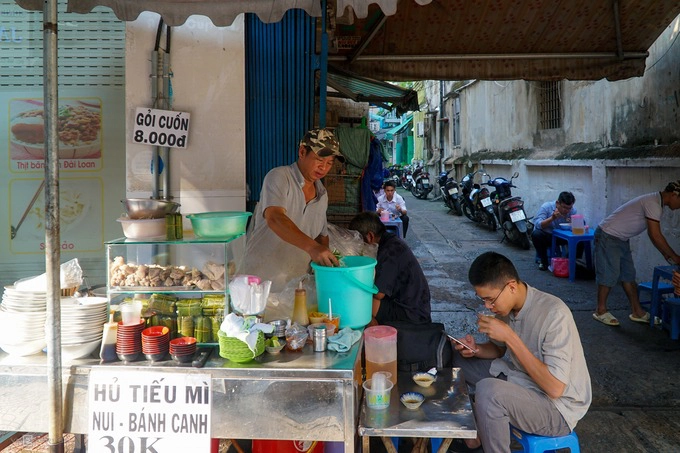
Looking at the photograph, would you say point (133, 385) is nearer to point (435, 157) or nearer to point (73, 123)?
point (73, 123)

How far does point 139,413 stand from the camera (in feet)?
8.09

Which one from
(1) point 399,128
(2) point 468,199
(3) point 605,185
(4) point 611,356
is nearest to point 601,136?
(3) point 605,185

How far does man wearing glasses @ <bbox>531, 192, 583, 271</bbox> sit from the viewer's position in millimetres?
8156

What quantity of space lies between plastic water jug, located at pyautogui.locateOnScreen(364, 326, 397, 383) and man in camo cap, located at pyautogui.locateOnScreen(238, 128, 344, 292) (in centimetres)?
67

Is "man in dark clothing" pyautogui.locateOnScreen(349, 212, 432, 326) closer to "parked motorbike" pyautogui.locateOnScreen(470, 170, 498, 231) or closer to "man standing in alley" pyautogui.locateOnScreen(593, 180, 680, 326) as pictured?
"man standing in alley" pyautogui.locateOnScreen(593, 180, 680, 326)

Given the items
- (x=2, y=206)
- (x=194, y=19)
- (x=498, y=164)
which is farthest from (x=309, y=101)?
(x=498, y=164)

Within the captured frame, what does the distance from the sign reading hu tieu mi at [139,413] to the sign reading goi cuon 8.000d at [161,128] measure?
2305 millimetres

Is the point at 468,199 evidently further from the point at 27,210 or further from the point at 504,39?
the point at 27,210

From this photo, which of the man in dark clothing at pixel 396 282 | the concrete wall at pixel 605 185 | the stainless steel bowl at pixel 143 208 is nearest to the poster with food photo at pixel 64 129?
the stainless steel bowl at pixel 143 208

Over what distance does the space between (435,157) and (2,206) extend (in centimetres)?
1888

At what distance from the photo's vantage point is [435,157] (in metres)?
22.4

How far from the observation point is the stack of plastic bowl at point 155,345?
8.29ft

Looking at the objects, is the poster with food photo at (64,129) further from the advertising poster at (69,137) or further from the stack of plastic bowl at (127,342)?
the stack of plastic bowl at (127,342)

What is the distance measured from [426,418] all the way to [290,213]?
1.53m
